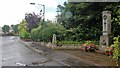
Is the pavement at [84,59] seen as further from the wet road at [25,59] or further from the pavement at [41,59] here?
the wet road at [25,59]

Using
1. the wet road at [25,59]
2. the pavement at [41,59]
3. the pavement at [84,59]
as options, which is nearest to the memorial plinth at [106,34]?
the pavement at [84,59]

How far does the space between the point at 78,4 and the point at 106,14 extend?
20.4ft

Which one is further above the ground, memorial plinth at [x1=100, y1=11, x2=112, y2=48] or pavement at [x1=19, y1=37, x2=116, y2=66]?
memorial plinth at [x1=100, y1=11, x2=112, y2=48]

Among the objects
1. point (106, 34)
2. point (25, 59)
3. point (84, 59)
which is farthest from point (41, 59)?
point (106, 34)

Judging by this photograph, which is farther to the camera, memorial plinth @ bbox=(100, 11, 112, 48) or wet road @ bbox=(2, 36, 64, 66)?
memorial plinth @ bbox=(100, 11, 112, 48)

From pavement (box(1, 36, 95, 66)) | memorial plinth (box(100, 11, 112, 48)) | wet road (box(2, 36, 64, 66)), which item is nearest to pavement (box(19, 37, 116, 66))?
pavement (box(1, 36, 95, 66))

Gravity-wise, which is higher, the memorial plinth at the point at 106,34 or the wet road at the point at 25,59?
the memorial plinth at the point at 106,34

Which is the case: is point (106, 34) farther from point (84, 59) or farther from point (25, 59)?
point (25, 59)

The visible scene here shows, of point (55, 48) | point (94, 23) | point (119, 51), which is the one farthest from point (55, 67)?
point (94, 23)

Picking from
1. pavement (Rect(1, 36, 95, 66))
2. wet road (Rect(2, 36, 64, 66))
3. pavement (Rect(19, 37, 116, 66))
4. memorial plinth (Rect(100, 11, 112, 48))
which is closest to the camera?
pavement (Rect(19, 37, 116, 66))

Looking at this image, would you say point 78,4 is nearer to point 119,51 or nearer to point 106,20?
point 106,20

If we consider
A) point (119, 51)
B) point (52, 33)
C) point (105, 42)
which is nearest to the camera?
point (119, 51)

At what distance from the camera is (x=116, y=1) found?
74.6 ft

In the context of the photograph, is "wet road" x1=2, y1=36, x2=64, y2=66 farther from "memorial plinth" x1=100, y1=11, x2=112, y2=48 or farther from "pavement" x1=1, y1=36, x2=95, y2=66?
"memorial plinth" x1=100, y1=11, x2=112, y2=48
